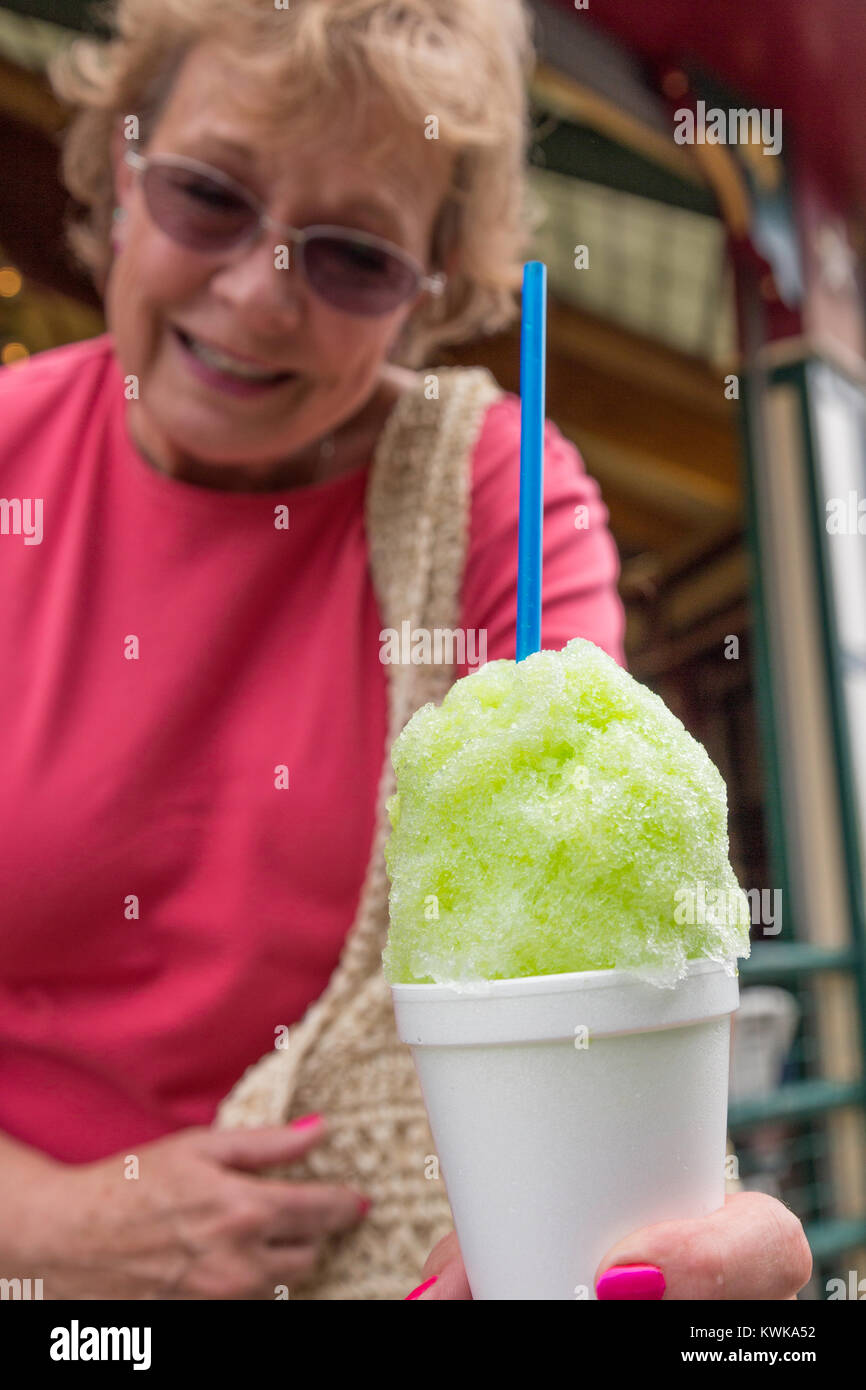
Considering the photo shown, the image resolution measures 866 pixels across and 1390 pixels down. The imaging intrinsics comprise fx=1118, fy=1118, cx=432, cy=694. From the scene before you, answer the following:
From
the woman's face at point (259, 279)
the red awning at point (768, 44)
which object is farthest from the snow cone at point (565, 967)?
the red awning at point (768, 44)

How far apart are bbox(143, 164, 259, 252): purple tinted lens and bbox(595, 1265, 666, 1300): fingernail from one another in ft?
2.95

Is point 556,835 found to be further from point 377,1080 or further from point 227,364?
point 227,364

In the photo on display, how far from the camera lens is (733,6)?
3.08 metres

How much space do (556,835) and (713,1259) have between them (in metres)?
0.22

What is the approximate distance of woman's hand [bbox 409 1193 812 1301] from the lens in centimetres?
53

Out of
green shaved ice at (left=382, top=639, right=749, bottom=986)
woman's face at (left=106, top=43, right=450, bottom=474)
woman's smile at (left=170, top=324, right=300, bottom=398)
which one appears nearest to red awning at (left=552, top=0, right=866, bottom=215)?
woman's face at (left=106, top=43, right=450, bottom=474)

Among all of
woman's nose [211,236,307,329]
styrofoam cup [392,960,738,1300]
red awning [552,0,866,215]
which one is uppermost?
red awning [552,0,866,215]

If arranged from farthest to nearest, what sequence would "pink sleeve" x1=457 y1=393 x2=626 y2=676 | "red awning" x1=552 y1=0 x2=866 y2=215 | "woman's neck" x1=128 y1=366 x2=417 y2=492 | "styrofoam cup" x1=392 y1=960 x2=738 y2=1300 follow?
"red awning" x1=552 y1=0 x2=866 y2=215 → "woman's neck" x1=128 y1=366 x2=417 y2=492 → "pink sleeve" x1=457 y1=393 x2=626 y2=676 → "styrofoam cup" x1=392 y1=960 x2=738 y2=1300

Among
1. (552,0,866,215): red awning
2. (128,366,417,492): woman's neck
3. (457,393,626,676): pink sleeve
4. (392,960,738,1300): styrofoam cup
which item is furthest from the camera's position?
(552,0,866,215): red awning

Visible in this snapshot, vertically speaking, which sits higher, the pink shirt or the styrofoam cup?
the pink shirt

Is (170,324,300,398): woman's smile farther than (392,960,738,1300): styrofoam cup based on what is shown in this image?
Yes

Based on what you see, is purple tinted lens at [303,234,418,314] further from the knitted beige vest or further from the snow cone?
the snow cone
